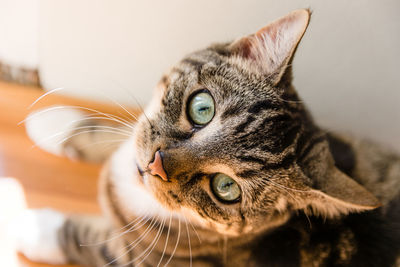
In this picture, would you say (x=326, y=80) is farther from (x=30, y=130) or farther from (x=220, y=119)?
(x=30, y=130)

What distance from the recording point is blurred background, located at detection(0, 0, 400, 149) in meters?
0.76

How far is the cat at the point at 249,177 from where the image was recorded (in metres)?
0.76

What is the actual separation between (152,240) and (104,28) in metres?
0.73

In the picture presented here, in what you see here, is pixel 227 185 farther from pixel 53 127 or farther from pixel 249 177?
pixel 53 127

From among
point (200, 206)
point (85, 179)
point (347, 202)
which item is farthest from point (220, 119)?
point (85, 179)

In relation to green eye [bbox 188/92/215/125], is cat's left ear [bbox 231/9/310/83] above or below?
above

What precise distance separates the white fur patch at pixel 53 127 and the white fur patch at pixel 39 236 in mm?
293

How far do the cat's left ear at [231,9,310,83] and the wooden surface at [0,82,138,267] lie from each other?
0.60 metres

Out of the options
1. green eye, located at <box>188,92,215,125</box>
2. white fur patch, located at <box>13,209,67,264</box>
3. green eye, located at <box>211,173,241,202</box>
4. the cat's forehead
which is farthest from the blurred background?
white fur patch, located at <box>13,209,67,264</box>

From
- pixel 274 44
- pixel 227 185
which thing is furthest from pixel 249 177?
pixel 274 44

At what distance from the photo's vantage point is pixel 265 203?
0.79 m

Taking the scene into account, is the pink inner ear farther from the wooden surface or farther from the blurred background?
the wooden surface

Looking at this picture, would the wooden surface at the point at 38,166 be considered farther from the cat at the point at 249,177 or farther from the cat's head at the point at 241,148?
the cat's head at the point at 241,148

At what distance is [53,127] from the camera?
1279mm
